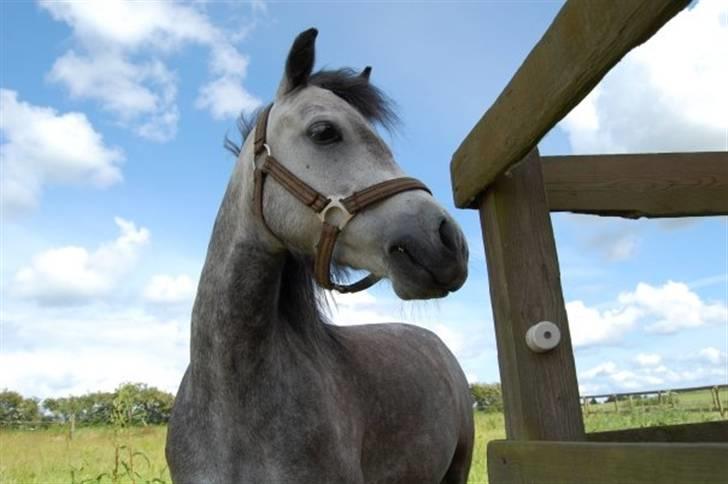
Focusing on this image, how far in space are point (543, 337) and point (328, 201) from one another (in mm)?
1042

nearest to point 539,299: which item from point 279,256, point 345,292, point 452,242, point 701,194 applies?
point 452,242

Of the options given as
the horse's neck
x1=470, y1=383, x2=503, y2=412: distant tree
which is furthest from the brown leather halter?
x1=470, y1=383, x2=503, y2=412: distant tree

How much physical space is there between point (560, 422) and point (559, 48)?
3.14ft

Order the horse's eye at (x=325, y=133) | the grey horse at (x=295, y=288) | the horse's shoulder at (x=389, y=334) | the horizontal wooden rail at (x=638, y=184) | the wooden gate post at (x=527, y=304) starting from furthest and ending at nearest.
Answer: the horse's shoulder at (x=389, y=334)
the horse's eye at (x=325, y=133)
the grey horse at (x=295, y=288)
the horizontal wooden rail at (x=638, y=184)
the wooden gate post at (x=527, y=304)

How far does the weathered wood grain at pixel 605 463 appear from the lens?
1.16 meters

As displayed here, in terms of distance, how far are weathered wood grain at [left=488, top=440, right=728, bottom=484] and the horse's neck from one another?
1.24 metres

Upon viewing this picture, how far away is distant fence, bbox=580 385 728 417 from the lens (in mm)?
17781

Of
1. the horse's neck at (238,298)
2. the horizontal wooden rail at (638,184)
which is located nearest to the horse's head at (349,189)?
the horse's neck at (238,298)

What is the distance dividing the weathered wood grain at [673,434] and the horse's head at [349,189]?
0.69m

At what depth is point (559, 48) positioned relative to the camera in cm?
149

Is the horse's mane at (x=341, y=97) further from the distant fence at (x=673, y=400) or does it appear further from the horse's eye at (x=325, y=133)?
the distant fence at (x=673, y=400)

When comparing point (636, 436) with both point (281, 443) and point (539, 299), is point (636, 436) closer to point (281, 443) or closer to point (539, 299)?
point (539, 299)

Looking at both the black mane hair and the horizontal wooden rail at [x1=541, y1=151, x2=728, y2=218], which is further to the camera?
the black mane hair

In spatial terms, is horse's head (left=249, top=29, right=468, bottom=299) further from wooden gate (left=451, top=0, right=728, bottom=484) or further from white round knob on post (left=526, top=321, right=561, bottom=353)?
white round knob on post (left=526, top=321, right=561, bottom=353)
